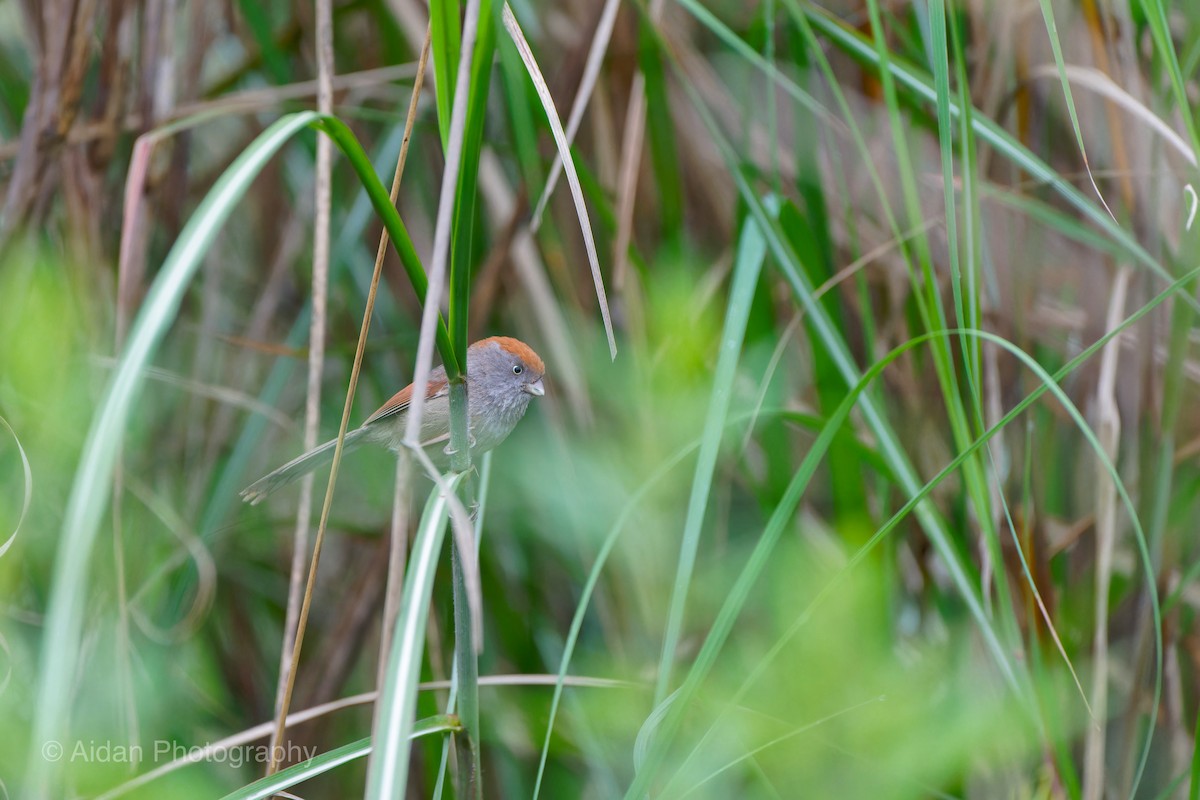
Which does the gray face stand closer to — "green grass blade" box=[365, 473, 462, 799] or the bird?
the bird

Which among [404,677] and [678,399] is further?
[678,399]

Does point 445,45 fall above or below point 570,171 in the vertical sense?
above

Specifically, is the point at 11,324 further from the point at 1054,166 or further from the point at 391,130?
the point at 1054,166

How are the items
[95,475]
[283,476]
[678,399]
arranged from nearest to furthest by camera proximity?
[95,475], [678,399], [283,476]

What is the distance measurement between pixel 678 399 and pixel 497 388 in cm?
57

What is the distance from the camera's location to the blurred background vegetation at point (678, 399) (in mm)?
1648

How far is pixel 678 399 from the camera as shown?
1.89 m

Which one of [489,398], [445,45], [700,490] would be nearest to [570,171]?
[445,45]

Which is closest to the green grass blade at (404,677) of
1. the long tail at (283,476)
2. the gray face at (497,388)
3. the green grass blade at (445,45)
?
the green grass blade at (445,45)

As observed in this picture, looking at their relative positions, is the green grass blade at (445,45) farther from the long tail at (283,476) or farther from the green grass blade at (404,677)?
the long tail at (283,476)

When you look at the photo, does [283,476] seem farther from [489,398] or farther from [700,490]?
[700,490]

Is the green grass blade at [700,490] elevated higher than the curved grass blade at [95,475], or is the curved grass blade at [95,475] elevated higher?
the curved grass blade at [95,475]

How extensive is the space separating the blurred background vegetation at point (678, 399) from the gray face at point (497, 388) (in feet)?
0.46

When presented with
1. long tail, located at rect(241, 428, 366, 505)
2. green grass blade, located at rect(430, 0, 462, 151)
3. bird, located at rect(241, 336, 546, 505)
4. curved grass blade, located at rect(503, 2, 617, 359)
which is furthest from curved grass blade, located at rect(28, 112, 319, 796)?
bird, located at rect(241, 336, 546, 505)
